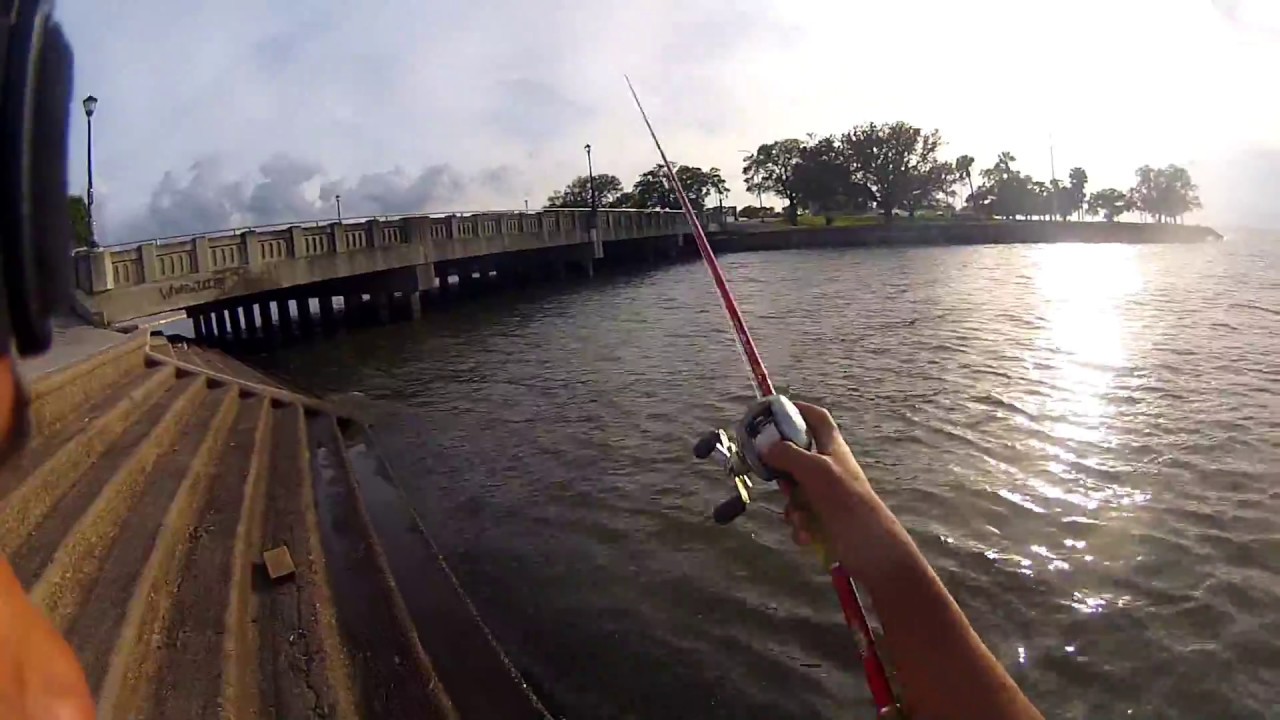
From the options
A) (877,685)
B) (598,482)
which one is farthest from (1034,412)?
(877,685)

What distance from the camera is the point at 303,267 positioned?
827 inches

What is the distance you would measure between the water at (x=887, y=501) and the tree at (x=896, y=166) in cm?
9046

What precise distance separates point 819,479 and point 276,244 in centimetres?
2113

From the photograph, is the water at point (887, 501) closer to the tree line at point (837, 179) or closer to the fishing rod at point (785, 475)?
the fishing rod at point (785, 475)

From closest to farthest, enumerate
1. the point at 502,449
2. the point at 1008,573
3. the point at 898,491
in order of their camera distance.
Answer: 1. the point at 1008,573
2. the point at 898,491
3. the point at 502,449

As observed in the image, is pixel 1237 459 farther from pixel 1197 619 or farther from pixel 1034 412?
pixel 1197 619

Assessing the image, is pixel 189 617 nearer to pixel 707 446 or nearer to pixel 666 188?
pixel 707 446

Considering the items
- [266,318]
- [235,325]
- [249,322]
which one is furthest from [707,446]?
[266,318]

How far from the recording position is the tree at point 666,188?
99.8 metres

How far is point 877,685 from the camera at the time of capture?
6.05 feet

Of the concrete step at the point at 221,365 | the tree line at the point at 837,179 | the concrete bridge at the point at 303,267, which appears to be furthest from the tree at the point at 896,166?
the concrete step at the point at 221,365

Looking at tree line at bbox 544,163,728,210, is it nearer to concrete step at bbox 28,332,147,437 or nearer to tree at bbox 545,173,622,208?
tree at bbox 545,173,622,208

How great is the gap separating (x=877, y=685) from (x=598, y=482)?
23.4ft

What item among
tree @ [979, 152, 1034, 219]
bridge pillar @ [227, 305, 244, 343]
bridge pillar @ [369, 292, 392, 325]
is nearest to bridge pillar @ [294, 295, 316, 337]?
bridge pillar @ [227, 305, 244, 343]
